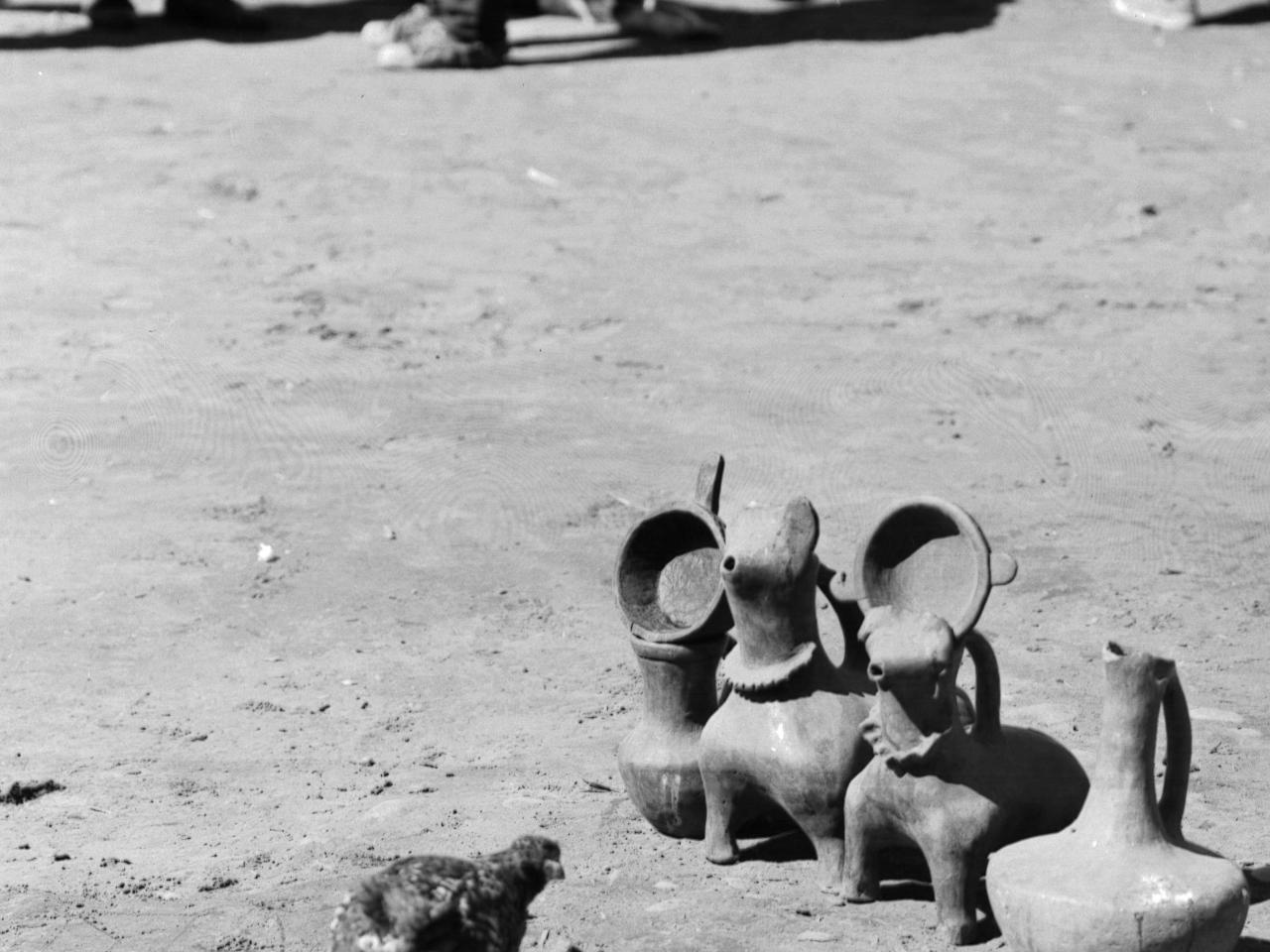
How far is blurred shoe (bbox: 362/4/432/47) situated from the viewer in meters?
12.4

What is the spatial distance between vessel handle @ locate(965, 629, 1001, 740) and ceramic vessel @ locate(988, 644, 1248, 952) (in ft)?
0.87

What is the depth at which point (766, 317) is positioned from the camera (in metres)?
8.72

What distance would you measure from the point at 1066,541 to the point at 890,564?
8.43 ft

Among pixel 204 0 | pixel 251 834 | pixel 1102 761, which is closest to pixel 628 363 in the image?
pixel 251 834

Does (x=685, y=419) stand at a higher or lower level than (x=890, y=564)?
lower

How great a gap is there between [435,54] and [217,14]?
1955 millimetres

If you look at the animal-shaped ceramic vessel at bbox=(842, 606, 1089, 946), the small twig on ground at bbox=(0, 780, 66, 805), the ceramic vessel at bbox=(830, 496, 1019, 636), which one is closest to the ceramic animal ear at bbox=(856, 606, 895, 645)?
the animal-shaped ceramic vessel at bbox=(842, 606, 1089, 946)

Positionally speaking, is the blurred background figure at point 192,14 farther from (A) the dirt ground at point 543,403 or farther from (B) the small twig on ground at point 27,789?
(B) the small twig on ground at point 27,789

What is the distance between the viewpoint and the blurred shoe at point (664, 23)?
12945mm

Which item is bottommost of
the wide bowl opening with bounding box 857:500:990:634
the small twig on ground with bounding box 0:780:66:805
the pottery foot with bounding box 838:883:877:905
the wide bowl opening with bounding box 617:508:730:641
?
the small twig on ground with bounding box 0:780:66:805

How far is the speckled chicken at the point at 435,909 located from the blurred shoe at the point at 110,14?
1078 centimetres

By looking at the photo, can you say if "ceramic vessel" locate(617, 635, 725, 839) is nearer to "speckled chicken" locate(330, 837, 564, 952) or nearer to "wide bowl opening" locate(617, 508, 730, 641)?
"wide bowl opening" locate(617, 508, 730, 641)

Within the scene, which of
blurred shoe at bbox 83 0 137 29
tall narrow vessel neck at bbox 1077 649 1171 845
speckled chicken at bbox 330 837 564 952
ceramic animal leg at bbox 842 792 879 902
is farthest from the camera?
blurred shoe at bbox 83 0 137 29

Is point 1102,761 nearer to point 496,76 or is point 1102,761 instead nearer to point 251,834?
point 251,834
